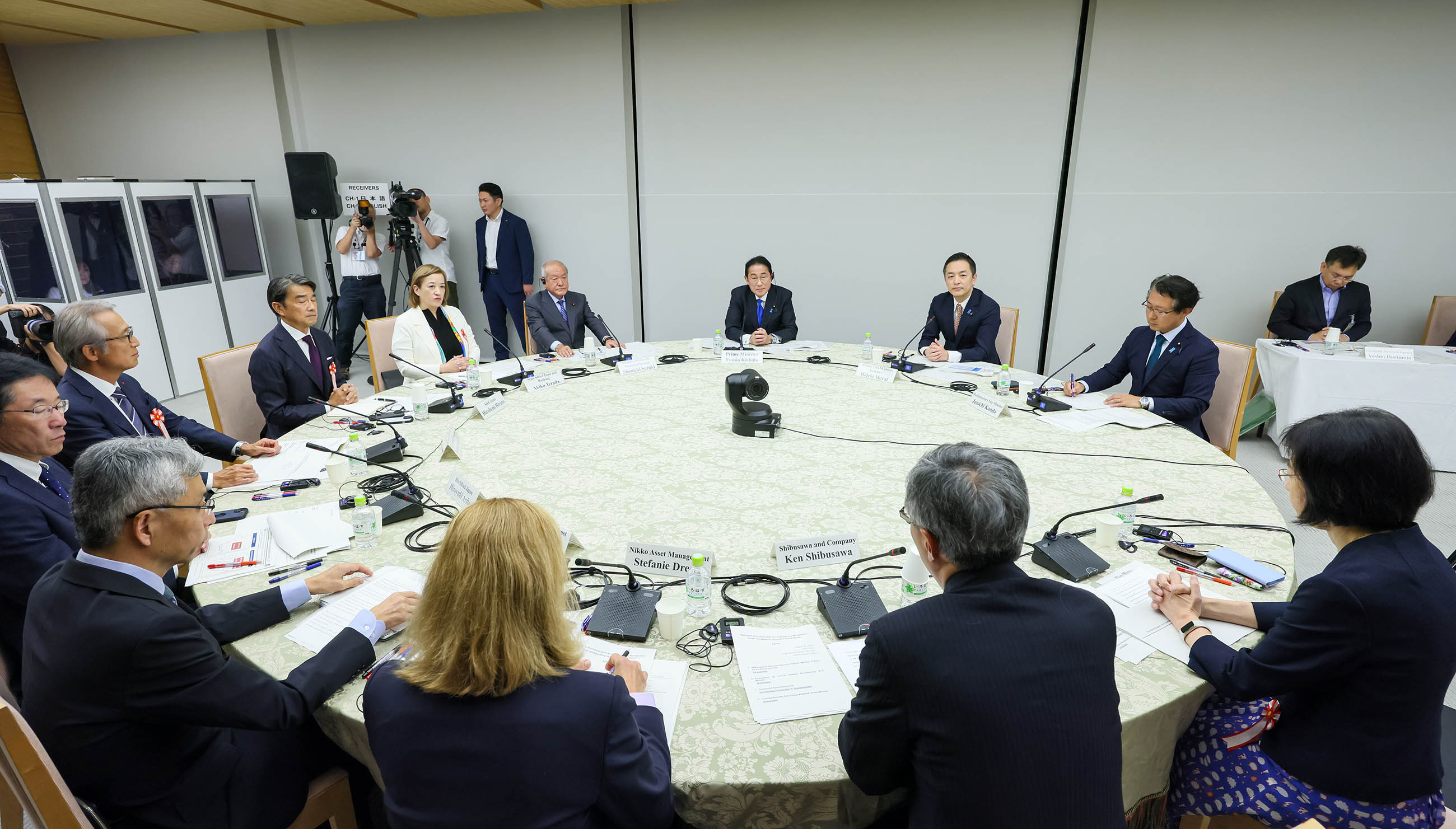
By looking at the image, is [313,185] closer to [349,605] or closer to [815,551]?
[349,605]

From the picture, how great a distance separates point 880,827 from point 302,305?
3271mm

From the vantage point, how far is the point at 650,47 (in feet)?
18.9

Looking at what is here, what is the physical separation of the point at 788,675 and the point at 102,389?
274cm

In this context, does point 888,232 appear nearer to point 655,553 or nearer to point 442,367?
point 442,367

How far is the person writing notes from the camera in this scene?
129 cm

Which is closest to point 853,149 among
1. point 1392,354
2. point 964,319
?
point 964,319

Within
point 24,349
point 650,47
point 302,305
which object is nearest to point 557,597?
point 302,305

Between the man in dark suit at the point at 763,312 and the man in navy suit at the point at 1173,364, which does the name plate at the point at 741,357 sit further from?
the man in navy suit at the point at 1173,364

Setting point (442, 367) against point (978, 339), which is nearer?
point (442, 367)

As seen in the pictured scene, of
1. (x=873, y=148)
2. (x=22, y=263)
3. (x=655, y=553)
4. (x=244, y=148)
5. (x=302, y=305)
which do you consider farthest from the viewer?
(x=244, y=148)

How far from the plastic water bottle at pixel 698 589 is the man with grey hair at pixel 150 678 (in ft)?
2.32

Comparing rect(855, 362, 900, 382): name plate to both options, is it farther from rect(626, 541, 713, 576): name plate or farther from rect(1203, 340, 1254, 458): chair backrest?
rect(626, 541, 713, 576): name plate

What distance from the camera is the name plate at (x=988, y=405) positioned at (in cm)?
313

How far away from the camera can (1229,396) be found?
11.1 ft
